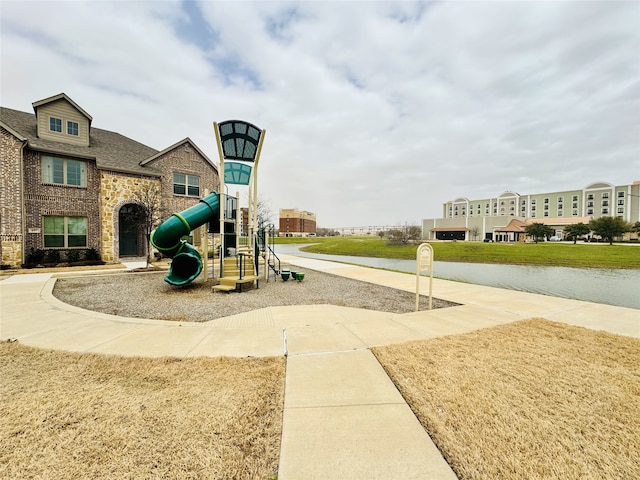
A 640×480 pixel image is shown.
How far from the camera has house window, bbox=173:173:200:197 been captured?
1946 cm

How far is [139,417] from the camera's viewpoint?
2605 millimetres

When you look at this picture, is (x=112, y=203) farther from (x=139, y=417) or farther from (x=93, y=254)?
(x=139, y=417)

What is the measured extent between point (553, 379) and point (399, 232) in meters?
41.0

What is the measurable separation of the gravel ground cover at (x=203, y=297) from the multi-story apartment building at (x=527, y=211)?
64507 millimetres

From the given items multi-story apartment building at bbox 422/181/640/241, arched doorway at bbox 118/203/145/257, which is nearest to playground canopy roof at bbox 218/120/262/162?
arched doorway at bbox 118/203/145/257

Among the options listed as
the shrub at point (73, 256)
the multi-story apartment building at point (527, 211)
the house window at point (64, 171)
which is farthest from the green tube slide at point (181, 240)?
the multi-story apartment building at point (527, 211)

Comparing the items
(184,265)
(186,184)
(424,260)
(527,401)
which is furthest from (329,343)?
(186,184)

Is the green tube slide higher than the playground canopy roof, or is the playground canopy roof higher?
the playground canopy roof

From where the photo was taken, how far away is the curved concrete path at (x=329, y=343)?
7.28 ft

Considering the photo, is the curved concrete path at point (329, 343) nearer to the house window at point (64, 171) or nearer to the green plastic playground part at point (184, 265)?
the green plastic playground part at point (184, 265)

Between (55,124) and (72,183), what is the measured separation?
3.50 meters

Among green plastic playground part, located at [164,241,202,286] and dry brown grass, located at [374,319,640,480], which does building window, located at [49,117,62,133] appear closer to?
green plastic playground part, located at [164,241,202,286]

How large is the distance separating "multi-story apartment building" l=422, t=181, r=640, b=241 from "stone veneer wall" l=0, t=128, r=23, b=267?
7214cm

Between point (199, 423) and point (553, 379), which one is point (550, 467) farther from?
point (199, 423)
